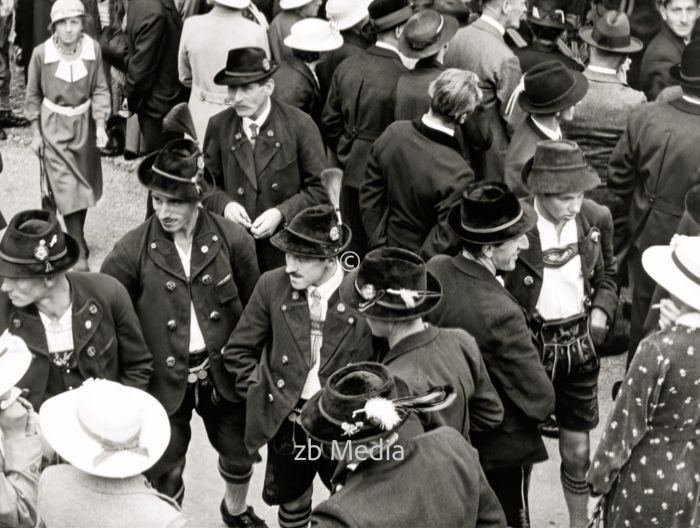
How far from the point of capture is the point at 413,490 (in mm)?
4027

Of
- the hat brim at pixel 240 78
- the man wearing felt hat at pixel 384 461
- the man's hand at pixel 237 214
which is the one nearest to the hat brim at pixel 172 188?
the man's hand at pixel 237 214

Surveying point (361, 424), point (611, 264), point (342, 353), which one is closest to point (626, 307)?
point (611, 264)

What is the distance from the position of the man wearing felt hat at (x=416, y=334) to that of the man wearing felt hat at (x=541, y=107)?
189 centimetres

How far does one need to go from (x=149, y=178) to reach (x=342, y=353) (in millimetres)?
1302

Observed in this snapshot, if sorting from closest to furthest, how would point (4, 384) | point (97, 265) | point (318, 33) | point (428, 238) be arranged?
point (4, 384) → point (428, 238) → point (318, 33) → point (97, 265)

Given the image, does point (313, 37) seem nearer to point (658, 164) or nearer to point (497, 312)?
point (658, 164)

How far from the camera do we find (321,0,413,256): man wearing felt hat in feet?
25.5

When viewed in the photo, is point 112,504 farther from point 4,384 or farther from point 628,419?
point 628,419

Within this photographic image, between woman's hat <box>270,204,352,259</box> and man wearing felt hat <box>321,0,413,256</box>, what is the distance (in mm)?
2453

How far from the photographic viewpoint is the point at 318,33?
26.7 feet

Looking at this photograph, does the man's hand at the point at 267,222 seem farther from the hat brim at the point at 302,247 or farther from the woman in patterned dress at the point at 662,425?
the woman in patterned dress at the point at 662,425

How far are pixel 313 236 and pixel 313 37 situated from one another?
3068 millimetres

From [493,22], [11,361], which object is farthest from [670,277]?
[493,22]

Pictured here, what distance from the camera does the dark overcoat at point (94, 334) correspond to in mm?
5301
